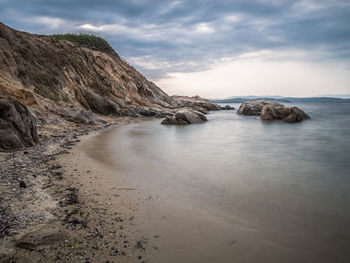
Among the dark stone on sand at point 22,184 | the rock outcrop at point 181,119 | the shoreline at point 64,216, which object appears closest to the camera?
the shoreline at point 64,216

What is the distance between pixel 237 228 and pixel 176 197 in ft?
4.66

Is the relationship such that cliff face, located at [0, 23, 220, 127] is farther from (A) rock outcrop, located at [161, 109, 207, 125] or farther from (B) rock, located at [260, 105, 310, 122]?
(B) rock, located at [260, 105, 310, 122]

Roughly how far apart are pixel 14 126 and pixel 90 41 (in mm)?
42249

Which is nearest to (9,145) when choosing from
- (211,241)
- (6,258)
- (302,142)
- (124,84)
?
(6,258)

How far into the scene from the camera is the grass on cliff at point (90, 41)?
43688 millimetres

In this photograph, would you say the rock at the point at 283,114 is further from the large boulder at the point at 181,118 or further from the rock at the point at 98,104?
the rock at the point at 98,104

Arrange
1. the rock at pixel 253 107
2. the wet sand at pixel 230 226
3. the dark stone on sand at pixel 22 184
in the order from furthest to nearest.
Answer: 1. the rock at pixel 253 107
2. the dark stone on sand at pixel 22 184
3. the wet sand at pixel 230 226

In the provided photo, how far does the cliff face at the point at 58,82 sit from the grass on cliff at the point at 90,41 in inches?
472

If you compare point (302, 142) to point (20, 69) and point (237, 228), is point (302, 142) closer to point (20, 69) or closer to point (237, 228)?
point (237, 228)

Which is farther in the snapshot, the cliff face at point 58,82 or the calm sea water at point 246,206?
the cliff face at point 58,82

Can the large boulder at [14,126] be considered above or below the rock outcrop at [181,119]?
above

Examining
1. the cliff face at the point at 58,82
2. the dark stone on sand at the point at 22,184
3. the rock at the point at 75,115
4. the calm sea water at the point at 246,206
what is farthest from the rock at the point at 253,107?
the dark stone on sand at the point at 22,184

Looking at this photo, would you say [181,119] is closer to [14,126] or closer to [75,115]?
[75,115]

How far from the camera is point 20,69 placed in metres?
16.9
